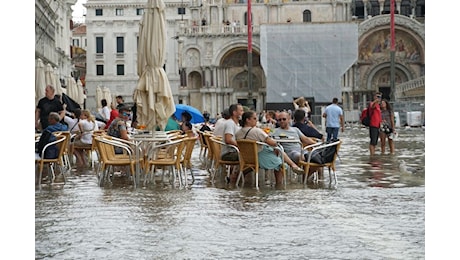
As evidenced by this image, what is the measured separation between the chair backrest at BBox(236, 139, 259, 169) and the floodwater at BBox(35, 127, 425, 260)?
372 mm

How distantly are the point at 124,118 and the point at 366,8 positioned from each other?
4924cm

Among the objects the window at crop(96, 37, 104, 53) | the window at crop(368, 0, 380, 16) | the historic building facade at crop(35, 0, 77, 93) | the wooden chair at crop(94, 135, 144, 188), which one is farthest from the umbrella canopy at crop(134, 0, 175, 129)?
the window at crop(96, 37, 104, 53)

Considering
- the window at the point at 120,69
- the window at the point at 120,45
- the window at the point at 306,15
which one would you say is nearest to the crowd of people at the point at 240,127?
the window at the point at 306,15

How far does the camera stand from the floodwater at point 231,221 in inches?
247

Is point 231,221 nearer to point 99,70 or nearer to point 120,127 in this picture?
point 120,127

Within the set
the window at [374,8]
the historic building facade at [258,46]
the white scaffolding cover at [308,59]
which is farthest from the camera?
the window at [374,8]

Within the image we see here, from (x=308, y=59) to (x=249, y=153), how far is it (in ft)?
141

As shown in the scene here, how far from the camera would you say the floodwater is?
627 centimetres

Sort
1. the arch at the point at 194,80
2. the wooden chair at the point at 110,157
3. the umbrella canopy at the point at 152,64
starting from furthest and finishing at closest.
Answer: the arch at the point at 194,80, the umbrella canopy at the point at 152,64, the wooden chair at the point at 110,157

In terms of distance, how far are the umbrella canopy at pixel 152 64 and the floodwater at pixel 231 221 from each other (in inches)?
57.4

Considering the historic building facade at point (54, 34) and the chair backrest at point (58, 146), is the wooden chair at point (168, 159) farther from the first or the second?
the historic building facade at point (54, 34)

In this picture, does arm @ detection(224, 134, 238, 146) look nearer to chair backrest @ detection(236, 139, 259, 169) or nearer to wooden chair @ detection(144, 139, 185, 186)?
chair backrest @ detection(236, 139, 259, 169)
